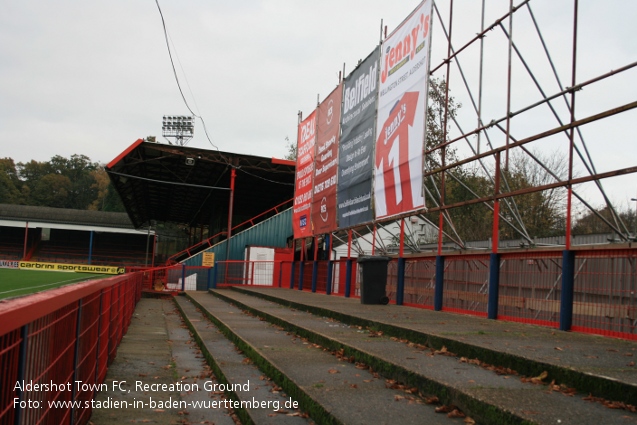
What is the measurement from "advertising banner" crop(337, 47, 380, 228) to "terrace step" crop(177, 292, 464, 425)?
7.01 meters

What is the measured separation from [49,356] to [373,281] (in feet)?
31.4

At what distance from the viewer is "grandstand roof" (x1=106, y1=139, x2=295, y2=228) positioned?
2956cm

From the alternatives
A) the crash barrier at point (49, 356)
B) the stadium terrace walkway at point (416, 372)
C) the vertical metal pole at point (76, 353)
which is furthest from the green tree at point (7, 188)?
the vertical metal pole at point (76, 353)

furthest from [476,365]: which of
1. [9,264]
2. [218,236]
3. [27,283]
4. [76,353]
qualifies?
[9,264]

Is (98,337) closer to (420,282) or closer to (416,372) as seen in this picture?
(416,372)

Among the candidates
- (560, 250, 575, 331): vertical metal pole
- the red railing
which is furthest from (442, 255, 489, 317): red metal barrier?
the red railing

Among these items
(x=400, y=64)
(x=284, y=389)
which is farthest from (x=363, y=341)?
(x=400, y=64)

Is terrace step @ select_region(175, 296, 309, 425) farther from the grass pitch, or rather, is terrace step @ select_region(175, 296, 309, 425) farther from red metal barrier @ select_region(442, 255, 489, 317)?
the grass pitch

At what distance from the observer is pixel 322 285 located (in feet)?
60.9

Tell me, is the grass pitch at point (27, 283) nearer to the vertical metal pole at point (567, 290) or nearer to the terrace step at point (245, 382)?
the terrace step at point (245, 382)

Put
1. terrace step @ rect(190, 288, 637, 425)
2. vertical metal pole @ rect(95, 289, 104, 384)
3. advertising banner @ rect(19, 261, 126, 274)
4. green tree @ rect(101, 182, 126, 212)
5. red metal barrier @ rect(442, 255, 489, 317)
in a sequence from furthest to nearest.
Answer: green tree @ rect(101, 182, 126, 212), advertising banner @ rect(19, 261, 126, 274), red metal barrier @ rect(442, 255, 489, 317), vertical metal pole @ rect(95, 289, 104, 384), terrace step @ rect(190, 288, 637, 425)

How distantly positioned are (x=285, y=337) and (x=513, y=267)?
3429 millimetres

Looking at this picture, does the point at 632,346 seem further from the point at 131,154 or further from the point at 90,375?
the point at 131,154

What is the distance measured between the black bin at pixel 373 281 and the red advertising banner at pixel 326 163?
180 inches
